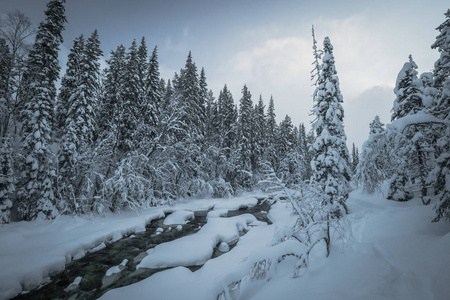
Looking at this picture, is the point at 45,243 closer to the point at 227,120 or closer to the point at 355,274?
the point at 355,274

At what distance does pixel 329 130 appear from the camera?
13.3 m

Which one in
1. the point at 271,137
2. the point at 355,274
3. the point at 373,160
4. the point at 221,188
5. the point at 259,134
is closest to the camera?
the point at 355,274

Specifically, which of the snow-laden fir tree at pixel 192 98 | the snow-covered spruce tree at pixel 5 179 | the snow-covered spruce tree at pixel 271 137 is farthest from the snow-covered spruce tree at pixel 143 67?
the snow-covered spruce tree at pixel 271 137

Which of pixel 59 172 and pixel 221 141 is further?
pixel 221 141

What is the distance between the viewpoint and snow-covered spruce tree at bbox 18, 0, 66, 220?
1234 cm

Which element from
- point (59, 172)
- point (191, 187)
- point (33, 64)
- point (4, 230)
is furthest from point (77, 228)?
point (191, 187)

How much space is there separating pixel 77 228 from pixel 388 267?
15.0 metres

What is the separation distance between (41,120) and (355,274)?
18883 millimetres

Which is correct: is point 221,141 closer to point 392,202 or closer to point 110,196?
point 110,196

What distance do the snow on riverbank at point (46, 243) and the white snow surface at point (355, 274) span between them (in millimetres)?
3251

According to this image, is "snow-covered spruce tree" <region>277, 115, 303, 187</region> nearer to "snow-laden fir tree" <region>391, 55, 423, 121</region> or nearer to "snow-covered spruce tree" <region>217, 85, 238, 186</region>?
"snow-covered spruce tree" <region>217, 85, 238, 186</region>

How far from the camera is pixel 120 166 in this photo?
1548 cm

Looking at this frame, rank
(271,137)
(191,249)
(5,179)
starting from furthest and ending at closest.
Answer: (271,137), (5,179), (191,249)

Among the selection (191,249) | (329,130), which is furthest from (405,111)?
(191,249)
